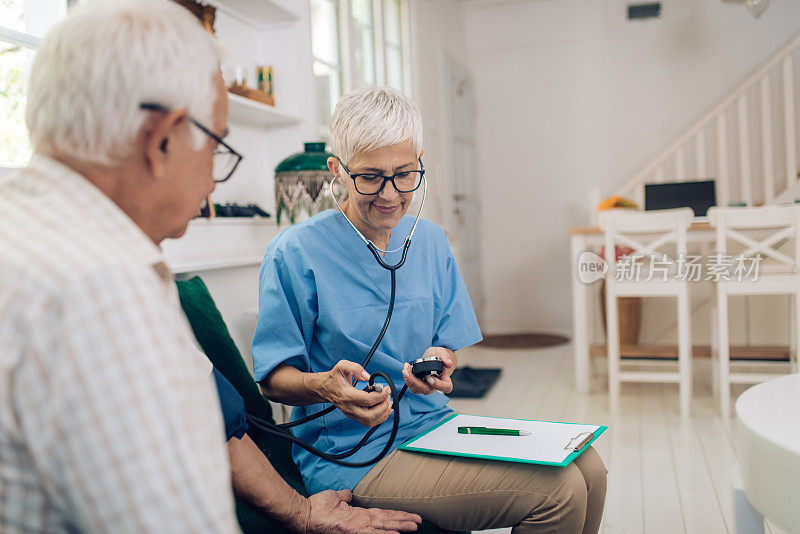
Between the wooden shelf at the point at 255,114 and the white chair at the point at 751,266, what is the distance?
6.26 feet

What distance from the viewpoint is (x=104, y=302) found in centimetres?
48

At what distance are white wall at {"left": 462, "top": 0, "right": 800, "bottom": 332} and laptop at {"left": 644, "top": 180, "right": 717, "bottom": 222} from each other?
1.15m

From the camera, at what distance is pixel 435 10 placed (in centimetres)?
450

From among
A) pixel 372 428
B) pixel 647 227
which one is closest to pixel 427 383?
pixel 372 428

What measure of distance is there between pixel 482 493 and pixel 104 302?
729 millimetres

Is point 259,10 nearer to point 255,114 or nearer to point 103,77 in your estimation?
point 255,114

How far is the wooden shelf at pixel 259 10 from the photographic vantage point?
212cm

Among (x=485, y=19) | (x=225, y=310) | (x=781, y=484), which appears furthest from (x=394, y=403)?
(x=485, y=19)

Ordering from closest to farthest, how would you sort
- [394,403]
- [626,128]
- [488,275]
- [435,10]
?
1. [394,403]
2. [435,10]
3. [626,128]
4. [488,275]

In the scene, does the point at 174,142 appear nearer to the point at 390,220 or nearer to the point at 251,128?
the point at 390,220

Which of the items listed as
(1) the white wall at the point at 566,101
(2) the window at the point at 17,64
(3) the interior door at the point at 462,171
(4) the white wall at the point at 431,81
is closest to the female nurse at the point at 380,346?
(2) the window at the point at 17,64

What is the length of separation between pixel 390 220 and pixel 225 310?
84 centimetres

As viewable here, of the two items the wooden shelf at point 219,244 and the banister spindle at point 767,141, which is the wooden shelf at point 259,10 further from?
the banister spindle at point 767,141

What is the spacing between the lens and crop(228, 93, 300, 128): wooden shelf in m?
1.96
